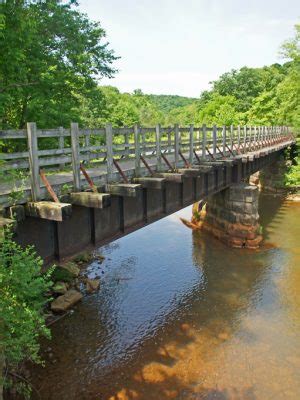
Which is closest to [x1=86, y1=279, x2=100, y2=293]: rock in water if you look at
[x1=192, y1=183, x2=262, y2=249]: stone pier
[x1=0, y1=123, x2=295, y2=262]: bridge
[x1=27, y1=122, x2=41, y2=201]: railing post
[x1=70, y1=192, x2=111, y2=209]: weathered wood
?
[x1=0, y1=123, x2=295, y2=262]: bridge

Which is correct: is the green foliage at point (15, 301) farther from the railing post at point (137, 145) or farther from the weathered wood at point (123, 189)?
the railing post at point (137, 145)

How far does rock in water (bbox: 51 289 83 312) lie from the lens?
1309cm

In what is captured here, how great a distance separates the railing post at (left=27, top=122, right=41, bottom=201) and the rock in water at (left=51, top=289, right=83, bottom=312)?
23.1ft

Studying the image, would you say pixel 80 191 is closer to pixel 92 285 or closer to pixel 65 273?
pixel 92 285

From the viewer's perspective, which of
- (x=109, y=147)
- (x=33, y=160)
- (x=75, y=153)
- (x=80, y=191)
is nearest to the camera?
(x=33, y=160)

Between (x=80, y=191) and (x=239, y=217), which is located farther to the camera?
(x=239, y=217)

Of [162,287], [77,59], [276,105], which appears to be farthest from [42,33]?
[276,105]

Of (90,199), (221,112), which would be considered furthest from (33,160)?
(221,112)

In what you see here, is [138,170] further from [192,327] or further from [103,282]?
[103,282]

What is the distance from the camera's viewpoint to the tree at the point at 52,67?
13.3 metres

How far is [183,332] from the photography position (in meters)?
12.3

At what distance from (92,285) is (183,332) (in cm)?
475

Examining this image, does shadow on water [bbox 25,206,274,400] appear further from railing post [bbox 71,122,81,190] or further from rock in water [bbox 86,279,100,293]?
railing post [bbox 71,122,81,190]

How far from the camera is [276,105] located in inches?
2233
